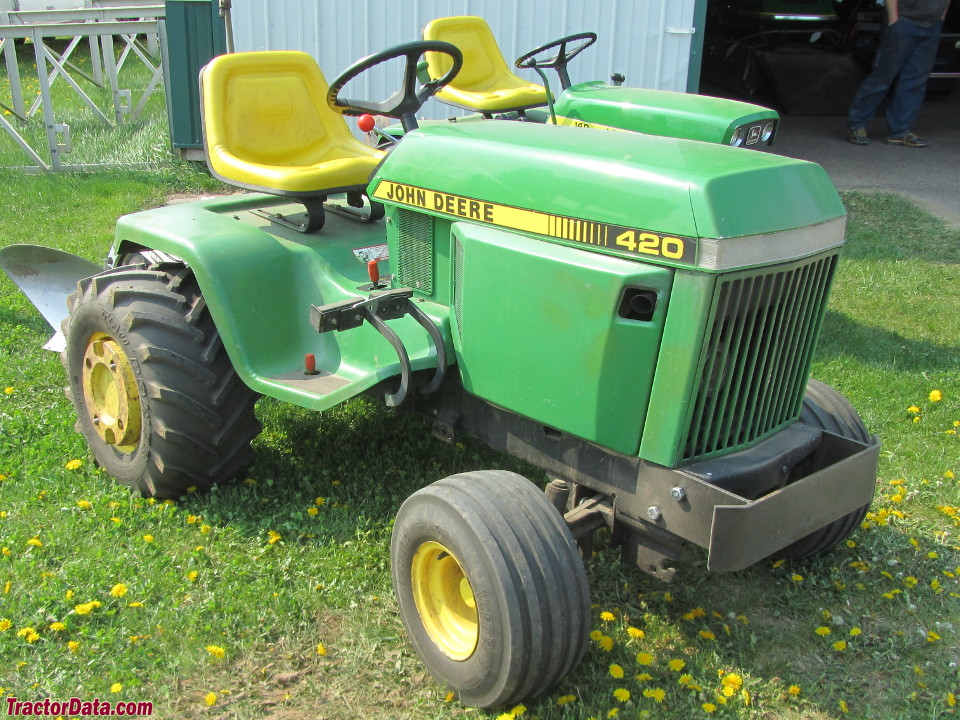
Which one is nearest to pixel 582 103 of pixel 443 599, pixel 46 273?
pixel 46 273

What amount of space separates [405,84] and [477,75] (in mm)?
2422

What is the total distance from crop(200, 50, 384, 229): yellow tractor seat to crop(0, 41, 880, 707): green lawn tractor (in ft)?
0.08

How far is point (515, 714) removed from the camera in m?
2.48

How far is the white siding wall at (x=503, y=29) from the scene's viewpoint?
7.45m

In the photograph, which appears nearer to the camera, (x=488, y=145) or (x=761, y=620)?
(x=488, y=145)

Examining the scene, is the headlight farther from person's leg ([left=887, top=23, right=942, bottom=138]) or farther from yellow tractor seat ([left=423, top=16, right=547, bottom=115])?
person's leg ([left=887, top=23, right=942, bottom=138])

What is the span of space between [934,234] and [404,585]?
19.2 ft

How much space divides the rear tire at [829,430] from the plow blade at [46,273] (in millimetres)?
3478

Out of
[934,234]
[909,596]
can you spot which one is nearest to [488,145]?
[909,596]

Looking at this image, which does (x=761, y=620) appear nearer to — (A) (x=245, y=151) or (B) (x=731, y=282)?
(B) (x=731, y=282)

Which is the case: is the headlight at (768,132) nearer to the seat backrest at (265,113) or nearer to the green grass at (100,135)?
the seat backrest at (265,113)

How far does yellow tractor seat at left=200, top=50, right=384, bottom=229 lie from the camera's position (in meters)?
3.39

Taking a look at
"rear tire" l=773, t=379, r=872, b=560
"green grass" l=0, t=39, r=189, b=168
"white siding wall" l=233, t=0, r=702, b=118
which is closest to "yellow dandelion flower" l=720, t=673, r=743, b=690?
"rear tire" l=773, t=379, r=872, b=560

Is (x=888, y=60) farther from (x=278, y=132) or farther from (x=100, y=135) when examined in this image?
(x=100, y=135)
